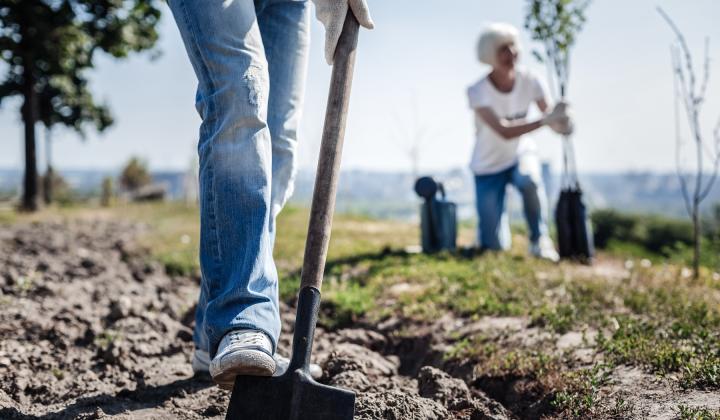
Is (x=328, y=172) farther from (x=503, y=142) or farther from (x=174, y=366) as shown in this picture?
(x=503, y=142)

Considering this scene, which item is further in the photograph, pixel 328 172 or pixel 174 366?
pixel 174 366

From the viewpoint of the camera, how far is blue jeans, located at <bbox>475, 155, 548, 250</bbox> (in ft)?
20.5

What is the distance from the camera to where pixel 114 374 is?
270 cm

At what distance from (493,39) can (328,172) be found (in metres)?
4.66

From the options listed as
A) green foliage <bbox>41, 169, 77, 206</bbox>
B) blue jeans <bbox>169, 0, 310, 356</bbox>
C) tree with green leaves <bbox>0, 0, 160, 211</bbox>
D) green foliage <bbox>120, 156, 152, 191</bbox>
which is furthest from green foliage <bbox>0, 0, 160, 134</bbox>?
green foliage <bbox>120, 156, 152, 191</bbox>

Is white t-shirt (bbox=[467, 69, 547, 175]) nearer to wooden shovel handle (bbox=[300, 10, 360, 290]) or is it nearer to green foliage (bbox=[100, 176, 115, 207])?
wooden shovel handle (bbox=[300, 10, 360, 290])

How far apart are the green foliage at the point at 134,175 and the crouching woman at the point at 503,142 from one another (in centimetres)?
3831

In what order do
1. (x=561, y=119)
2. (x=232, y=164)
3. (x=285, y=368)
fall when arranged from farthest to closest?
(x=561, y=119)
(x=285, y=368)
(x=232, y=164)

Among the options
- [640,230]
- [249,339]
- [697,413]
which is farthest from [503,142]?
[640,230]

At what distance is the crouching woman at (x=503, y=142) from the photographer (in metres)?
6.21

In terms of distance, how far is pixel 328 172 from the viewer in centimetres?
206

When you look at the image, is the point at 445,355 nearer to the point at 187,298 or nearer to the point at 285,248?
the point at 187,298

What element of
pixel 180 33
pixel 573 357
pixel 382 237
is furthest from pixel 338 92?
pixel 382 237

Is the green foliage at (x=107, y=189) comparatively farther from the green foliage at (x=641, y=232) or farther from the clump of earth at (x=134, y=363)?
the clump of earth at (x=134, y=363)
